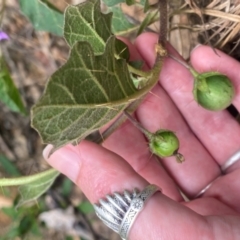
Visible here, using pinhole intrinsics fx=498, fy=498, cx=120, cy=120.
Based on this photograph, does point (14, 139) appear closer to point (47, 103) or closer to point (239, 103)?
point (239, 103)

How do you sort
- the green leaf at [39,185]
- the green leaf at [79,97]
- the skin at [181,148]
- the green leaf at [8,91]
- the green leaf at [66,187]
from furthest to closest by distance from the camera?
the green leaf at [66,187], the green leaf at [8,91], the green leaf at [39,185], the skin at [181,148], the green leaf at [79,97]

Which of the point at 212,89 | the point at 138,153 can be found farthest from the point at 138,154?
the point at 212,89

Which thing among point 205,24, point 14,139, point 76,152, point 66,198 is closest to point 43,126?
point 76,152

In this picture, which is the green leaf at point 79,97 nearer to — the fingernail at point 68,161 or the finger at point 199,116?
the fingernail at point 68,161

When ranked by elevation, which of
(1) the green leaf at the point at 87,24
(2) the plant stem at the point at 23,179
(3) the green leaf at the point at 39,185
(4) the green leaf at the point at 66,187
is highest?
(1) the green leaf at the point at 87,24

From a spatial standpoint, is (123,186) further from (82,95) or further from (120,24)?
(120,24)

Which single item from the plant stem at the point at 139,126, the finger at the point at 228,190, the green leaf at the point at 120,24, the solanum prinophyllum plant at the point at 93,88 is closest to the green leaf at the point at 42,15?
the green leaf at the point at 120,24

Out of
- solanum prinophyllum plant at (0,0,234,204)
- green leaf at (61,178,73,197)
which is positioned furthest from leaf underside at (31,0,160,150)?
green leaf at (61,178,73,197)
